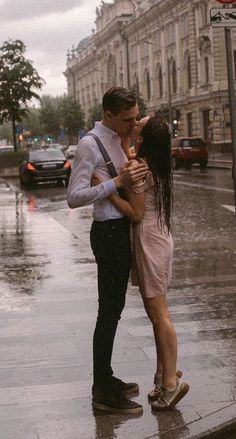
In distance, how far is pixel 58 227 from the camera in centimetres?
1457

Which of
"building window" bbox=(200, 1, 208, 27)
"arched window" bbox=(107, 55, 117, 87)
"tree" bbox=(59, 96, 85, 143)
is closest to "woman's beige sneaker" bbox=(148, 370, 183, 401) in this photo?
"building window" bbox=(200, 1, 208, 27)

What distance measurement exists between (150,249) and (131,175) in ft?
1.50

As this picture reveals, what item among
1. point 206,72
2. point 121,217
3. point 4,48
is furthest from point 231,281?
point 206,72

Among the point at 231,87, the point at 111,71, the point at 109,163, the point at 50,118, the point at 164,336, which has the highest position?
the point at 111,71

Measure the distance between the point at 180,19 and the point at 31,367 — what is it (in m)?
64.0

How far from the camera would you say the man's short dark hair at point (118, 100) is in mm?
4500

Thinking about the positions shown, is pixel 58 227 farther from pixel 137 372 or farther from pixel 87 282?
pixel 137 372

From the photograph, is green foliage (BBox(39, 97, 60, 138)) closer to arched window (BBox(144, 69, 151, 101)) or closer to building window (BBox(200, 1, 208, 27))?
arched window (BBox(144, 69, 151, 101))

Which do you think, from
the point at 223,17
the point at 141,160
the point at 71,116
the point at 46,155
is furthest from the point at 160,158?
the point at 71,116

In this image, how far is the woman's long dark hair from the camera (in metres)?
4.49

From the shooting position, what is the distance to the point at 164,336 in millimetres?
4695

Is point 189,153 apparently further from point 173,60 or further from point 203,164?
point 173,60

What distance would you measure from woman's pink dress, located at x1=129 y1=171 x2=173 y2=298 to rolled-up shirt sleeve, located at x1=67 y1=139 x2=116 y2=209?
0.80 feet

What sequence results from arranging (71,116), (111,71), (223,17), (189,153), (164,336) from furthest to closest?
(71,116) → (111,71) → (189,153) → (223,17) → (164,336)
